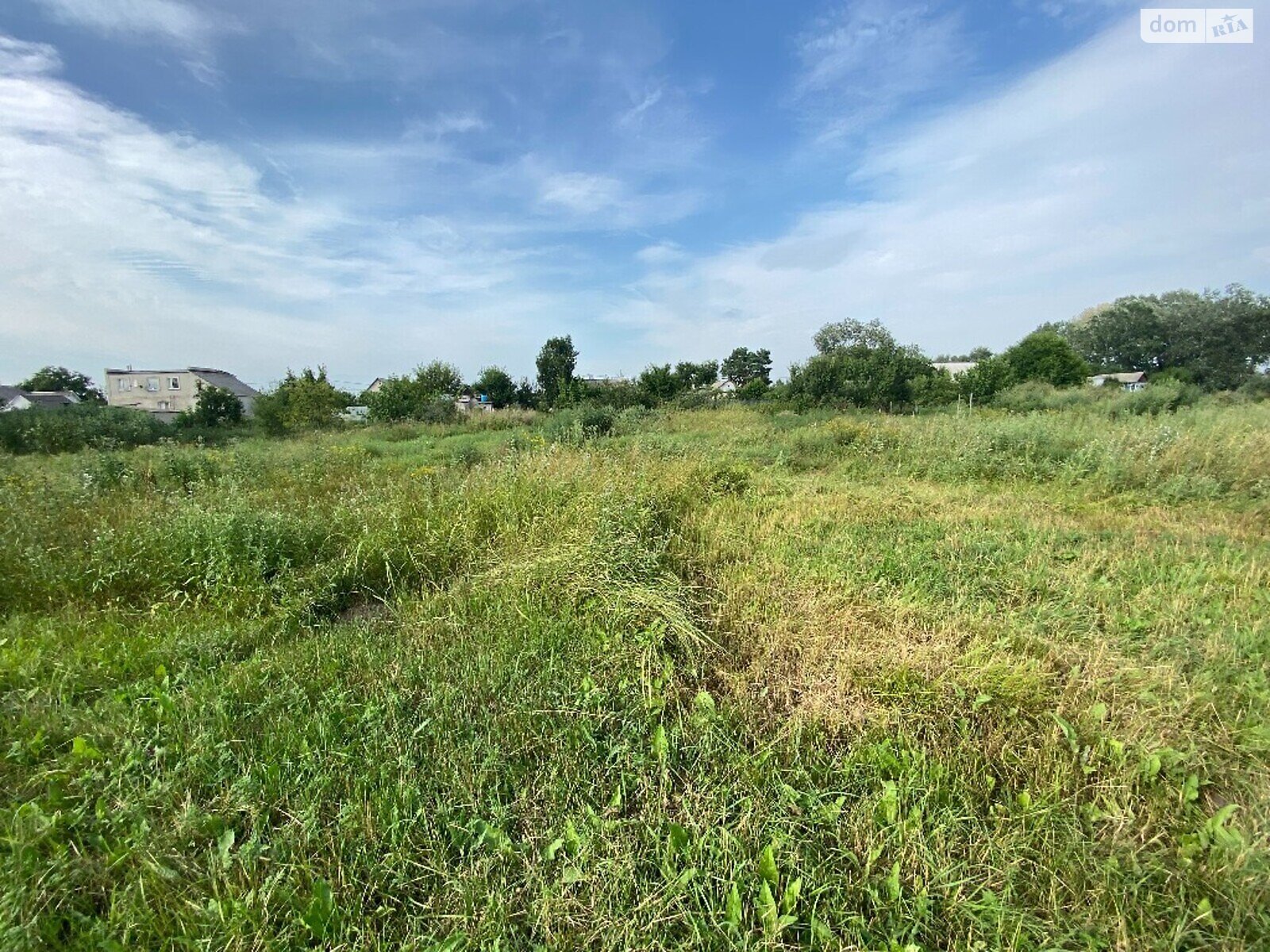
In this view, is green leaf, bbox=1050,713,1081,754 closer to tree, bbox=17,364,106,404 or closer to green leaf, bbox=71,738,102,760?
green leaf, bbox=71,738,102,760

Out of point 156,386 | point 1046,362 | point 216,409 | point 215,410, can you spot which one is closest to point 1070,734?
point 1046,362

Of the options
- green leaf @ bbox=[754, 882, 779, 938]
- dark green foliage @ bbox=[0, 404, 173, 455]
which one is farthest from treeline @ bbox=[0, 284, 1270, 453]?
green leaf @ bbox=[754, 882, 779, 938]

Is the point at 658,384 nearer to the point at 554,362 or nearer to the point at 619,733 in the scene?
the point at 554,362

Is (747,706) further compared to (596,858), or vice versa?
(747,706)

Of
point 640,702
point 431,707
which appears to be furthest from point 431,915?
point 640,702

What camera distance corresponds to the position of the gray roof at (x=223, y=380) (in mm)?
50344

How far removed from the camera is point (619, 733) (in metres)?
2.10

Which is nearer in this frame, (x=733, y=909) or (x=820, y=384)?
(x=733, y=909)

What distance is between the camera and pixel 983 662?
2377 mm

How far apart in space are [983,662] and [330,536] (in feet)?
14.6

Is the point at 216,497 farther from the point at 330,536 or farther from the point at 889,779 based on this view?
the point at 889,779

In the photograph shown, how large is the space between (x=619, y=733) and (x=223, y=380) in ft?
221

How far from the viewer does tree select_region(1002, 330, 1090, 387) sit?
25.8m

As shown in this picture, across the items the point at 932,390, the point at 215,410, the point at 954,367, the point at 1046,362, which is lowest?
the point at 932,390
